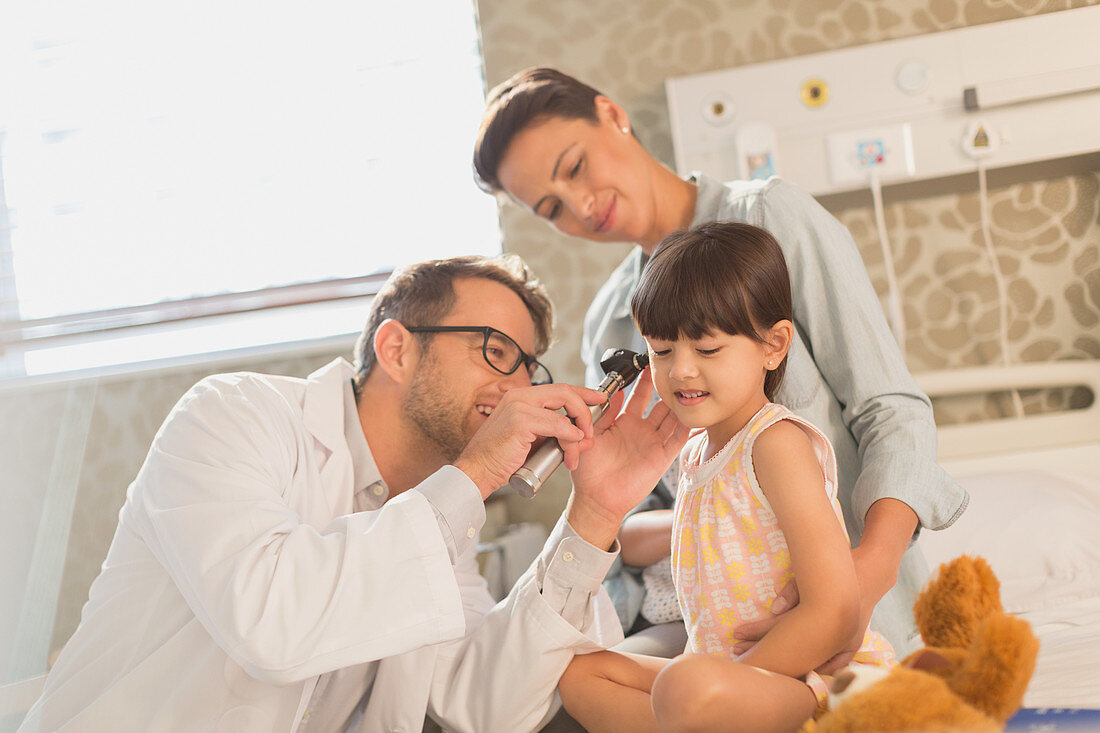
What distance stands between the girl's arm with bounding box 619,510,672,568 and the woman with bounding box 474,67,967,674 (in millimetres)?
22

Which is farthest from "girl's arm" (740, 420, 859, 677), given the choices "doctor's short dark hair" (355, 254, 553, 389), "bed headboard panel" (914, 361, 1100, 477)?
"bed headboard panel" (914, 361, 1100, 477)

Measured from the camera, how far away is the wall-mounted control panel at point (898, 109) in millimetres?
2133

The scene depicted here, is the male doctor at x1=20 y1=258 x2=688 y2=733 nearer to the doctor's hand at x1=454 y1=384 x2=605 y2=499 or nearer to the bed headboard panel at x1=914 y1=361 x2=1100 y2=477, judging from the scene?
the doctor's hand at x1=454 y1=384 x2=605 y2=499

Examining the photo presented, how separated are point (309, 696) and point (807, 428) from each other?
0.74 m

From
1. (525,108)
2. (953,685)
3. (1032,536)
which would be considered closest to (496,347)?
(525,108)

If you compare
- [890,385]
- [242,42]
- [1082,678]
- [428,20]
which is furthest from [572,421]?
[242,42]

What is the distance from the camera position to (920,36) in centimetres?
229

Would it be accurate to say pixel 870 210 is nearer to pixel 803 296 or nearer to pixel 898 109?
pixel 898 109

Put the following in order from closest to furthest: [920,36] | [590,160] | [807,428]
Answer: [807,428] < [590,160] < [920,36]

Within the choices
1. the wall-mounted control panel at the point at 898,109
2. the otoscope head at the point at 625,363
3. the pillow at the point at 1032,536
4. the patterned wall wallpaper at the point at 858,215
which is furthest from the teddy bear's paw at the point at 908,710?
the wall-mounted control panel at the point at 898,109

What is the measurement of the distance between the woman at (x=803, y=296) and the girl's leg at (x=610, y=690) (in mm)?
154

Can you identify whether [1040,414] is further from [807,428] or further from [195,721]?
[195,721]

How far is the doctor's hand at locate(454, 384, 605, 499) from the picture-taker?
1.14m

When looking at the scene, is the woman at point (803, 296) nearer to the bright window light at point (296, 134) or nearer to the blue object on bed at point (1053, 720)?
the blue object on bed at point (1053, 720)
